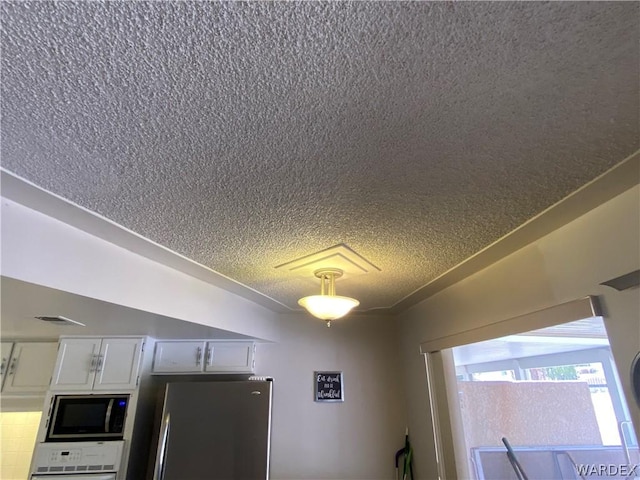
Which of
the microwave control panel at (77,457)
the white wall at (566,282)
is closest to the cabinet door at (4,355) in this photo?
the microwave control panel at (77,457)

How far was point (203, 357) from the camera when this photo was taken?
3193 mm

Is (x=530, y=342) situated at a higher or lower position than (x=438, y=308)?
lower

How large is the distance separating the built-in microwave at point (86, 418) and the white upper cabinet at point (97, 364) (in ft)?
0.28

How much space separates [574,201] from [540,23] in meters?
0.91

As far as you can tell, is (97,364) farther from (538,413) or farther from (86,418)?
(538,413)

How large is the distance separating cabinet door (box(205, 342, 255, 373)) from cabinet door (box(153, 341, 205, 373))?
0.08 m

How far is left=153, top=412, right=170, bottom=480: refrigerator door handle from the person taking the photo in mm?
2557

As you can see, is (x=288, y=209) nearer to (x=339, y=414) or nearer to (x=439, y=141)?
(x=439, y=141)

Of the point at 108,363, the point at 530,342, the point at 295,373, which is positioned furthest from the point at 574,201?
the point at 108,363

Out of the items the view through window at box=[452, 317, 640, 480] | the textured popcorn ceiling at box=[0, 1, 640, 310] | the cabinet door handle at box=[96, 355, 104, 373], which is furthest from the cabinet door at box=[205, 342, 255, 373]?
the textured popcorn ceiling at box=[0, 1, 640, 310]

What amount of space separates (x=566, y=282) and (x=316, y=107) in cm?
139

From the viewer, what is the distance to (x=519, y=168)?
122cm

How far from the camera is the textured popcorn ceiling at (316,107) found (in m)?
0.73

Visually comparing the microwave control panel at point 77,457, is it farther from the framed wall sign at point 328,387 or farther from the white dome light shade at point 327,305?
the white dome light shade at point 327,305
